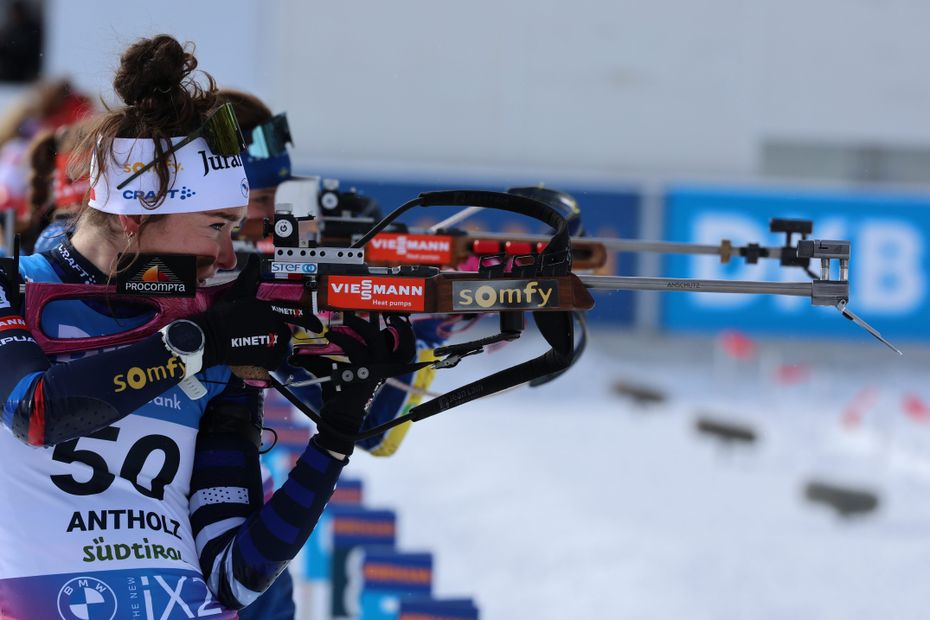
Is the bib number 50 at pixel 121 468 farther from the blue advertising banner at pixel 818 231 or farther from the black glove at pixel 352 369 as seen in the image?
the blue advertising banner at pixel 818 231

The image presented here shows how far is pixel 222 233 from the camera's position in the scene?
77.0 inches

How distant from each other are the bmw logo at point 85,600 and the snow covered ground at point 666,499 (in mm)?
2456

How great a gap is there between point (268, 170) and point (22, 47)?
10980 mm

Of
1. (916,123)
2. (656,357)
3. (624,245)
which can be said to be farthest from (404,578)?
(916,123)

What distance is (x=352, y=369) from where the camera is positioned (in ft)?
6.19

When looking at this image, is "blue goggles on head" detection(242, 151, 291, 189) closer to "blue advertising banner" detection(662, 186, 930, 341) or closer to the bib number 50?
the bib number 50

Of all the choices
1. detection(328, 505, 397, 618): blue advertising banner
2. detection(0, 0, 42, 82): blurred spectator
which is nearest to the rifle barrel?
detection(328, 505, 397, 618): blue advertising banner

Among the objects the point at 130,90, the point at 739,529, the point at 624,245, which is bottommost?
the point at 739,529

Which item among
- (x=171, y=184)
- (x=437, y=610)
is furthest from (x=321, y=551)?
(x=171, y=184)

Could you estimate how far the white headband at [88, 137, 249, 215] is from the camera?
1.85 m

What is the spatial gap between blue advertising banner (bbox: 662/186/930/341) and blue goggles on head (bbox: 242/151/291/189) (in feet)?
23.6

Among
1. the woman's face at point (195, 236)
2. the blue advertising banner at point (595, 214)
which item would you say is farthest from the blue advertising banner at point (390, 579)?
the blue advertising banner at point (595, 214)

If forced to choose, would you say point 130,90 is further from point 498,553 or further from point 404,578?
point 498,553

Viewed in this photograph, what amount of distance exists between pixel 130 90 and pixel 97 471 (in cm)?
59
